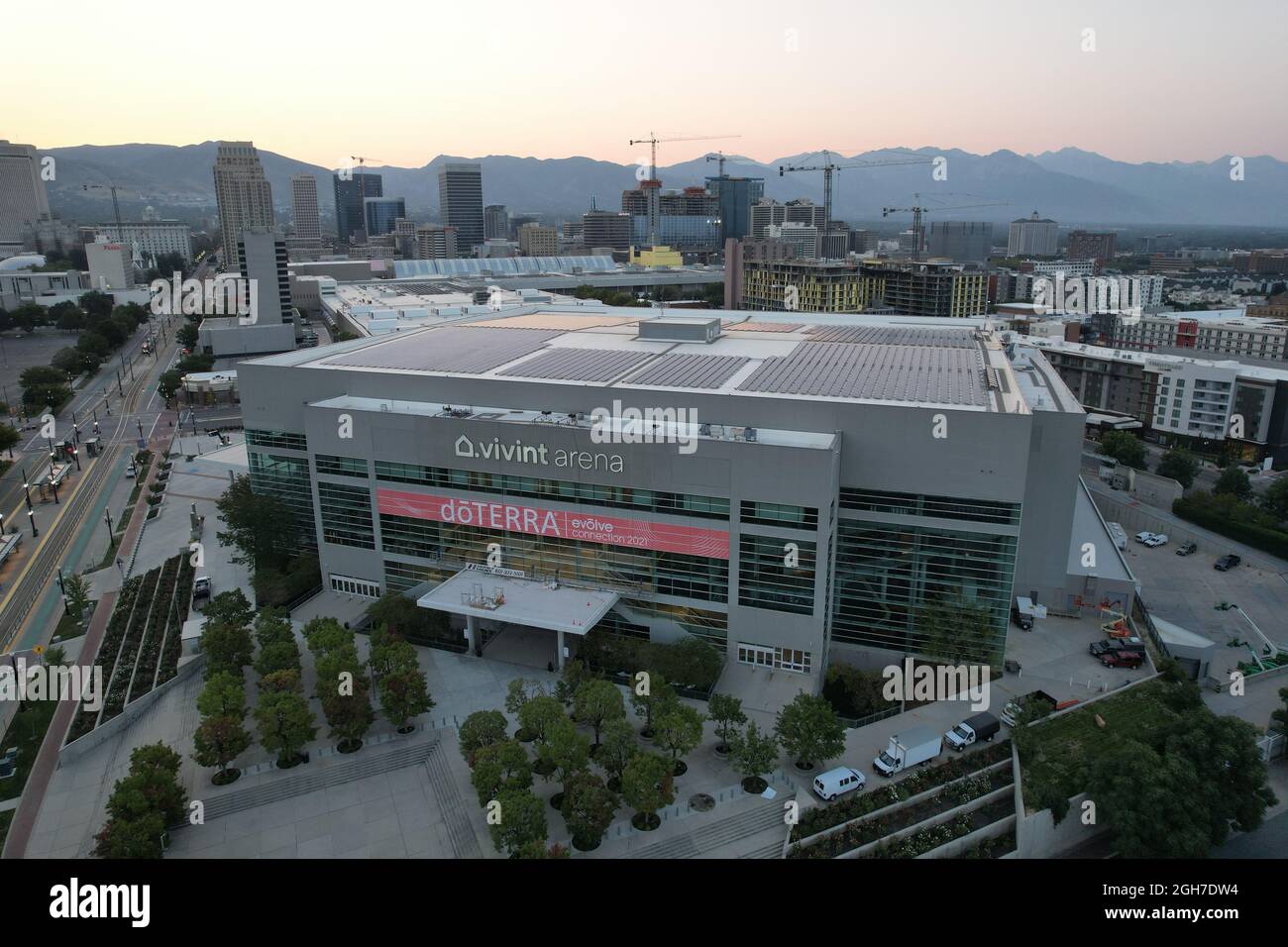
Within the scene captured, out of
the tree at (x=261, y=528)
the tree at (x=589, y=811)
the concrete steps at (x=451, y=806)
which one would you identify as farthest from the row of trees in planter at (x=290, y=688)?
the tree at (x=589, y=811)

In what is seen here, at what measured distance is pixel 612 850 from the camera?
72.9ft

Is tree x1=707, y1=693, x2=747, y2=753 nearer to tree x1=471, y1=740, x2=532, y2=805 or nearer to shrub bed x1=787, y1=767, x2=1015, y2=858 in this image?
shrub bed x1=787, y1=767, x2=1015, y2=858

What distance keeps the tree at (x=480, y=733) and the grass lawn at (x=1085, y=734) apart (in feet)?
50.4

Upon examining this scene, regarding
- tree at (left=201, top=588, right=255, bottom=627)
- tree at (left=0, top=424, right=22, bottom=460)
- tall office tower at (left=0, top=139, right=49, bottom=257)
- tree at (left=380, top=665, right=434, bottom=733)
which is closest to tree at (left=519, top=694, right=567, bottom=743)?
tree at (left=380, top=665, right=434, bottom=733)

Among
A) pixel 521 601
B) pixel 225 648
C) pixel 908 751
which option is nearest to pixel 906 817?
pixel 908 751

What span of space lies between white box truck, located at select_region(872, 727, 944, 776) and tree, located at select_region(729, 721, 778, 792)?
3.52m

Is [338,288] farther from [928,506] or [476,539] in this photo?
[928,506]

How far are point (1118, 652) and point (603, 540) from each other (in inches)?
804

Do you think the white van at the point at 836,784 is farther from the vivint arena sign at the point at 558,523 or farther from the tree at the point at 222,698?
the tree at the point at 222,698

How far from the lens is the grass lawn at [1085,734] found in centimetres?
2452

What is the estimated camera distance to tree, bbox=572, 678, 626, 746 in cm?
2564

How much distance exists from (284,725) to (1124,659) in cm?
3021
